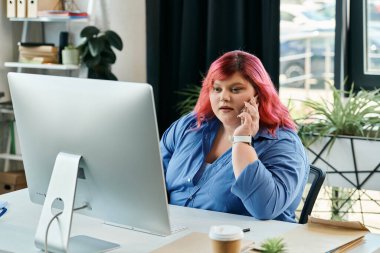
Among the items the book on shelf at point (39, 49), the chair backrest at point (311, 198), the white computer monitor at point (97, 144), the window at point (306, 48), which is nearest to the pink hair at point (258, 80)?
the chair backrest at point (311, 198)

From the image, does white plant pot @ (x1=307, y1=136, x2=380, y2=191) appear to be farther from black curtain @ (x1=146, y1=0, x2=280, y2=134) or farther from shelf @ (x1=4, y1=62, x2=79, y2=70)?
shelf @ (x1=4, y1=62, x2=79, y2=70)

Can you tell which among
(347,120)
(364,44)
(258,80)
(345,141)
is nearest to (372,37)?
(364,44)

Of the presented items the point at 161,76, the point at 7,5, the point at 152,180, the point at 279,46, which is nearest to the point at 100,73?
the point at 161,76

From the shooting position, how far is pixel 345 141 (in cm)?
361

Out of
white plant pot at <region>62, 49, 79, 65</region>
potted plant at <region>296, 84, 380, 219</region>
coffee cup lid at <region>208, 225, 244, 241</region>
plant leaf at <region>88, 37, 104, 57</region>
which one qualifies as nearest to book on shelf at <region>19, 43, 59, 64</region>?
white plant pot at <region>62, 49, 79, 65</region>

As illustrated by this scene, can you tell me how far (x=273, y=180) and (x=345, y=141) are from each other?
1.37 m

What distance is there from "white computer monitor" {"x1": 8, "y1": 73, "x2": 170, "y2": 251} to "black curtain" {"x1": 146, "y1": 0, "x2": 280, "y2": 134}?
2.13m

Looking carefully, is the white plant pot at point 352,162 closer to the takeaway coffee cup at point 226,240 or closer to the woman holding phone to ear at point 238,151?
the woman holding phone to ear at point 238,151

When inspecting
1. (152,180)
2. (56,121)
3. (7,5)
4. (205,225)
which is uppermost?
(7,5)

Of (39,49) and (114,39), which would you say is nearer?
(114,39)

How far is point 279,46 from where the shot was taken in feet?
13.2

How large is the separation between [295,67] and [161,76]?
2.53 feet

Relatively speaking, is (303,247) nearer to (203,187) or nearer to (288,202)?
(288,202)

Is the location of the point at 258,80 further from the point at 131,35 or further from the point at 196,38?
the point at 131,35
